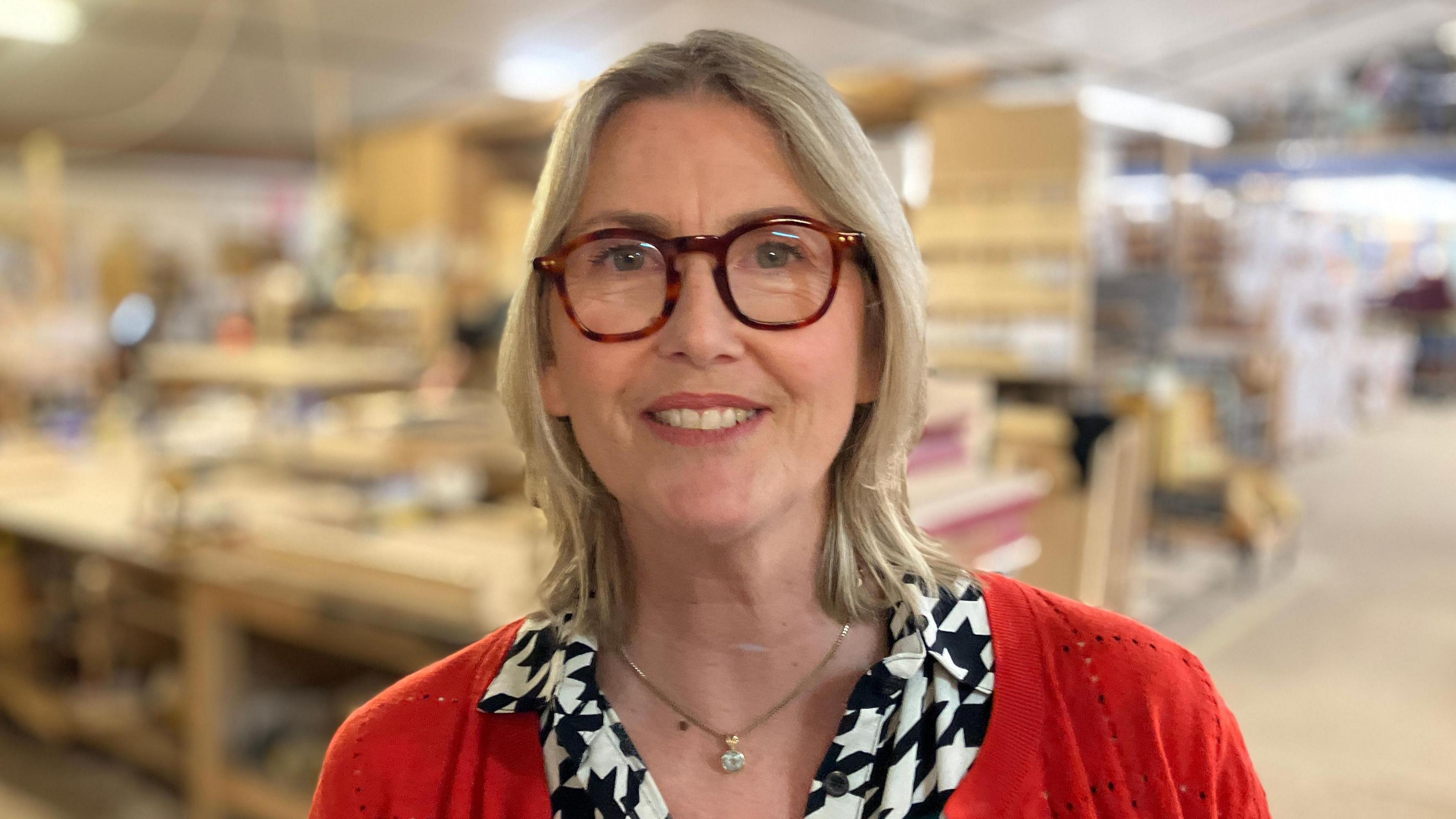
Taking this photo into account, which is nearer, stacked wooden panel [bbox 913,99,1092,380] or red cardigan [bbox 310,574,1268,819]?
red cardigan [bbox 310,574,1268,819]

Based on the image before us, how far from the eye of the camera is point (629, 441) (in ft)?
2.96

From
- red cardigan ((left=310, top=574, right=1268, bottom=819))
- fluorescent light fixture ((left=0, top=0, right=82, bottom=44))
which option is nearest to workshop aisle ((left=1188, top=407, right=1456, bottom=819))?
red cardigan ((left=310, top=574, right=1268, bottom=819))

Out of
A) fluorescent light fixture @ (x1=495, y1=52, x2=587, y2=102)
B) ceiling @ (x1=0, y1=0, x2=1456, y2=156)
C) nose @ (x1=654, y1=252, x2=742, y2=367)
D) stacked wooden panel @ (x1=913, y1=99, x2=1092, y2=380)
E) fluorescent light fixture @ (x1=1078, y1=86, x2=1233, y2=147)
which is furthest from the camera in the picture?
fluorescent light fixture @ (x1=1078, y1=86, x2=1233, y2=147)

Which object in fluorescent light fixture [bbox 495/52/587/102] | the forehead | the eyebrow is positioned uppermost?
fluorescent light fixture [bbox 495/52/587/102]

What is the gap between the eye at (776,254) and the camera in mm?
884

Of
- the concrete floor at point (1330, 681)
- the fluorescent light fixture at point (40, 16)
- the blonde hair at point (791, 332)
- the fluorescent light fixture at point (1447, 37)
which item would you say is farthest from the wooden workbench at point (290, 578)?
the fluorescent light fixture at point (1447, 37)

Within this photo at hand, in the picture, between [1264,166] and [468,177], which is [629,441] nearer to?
[468,177]

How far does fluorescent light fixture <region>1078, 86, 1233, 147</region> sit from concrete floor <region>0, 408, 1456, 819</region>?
575 centimetres

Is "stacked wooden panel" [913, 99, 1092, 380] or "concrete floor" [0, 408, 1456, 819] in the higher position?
"stacked wooden panel" [913, 99, 1092, 380]

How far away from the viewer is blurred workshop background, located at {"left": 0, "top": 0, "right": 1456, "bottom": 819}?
2.85 m

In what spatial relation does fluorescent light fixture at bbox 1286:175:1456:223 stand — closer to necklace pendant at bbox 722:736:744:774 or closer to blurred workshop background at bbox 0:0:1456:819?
blurred workshop background at bbox 0:0:1456:819

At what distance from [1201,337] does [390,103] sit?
7.56 meters

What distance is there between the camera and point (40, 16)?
575 centimetres

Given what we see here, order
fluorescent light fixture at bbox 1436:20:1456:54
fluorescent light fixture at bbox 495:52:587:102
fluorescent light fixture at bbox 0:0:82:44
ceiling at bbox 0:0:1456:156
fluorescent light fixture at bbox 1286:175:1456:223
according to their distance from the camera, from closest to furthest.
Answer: fluorescent light fixture at bbox 0:0:82:44
ceiling at bbox 0:0:1456:156
fluorescent light fixture at bbox 495:52:587:102
fluorescent light fixture at bbox 1436:20:1456:54
fluorescent light fixture at bbox 1286:175:1456:223
